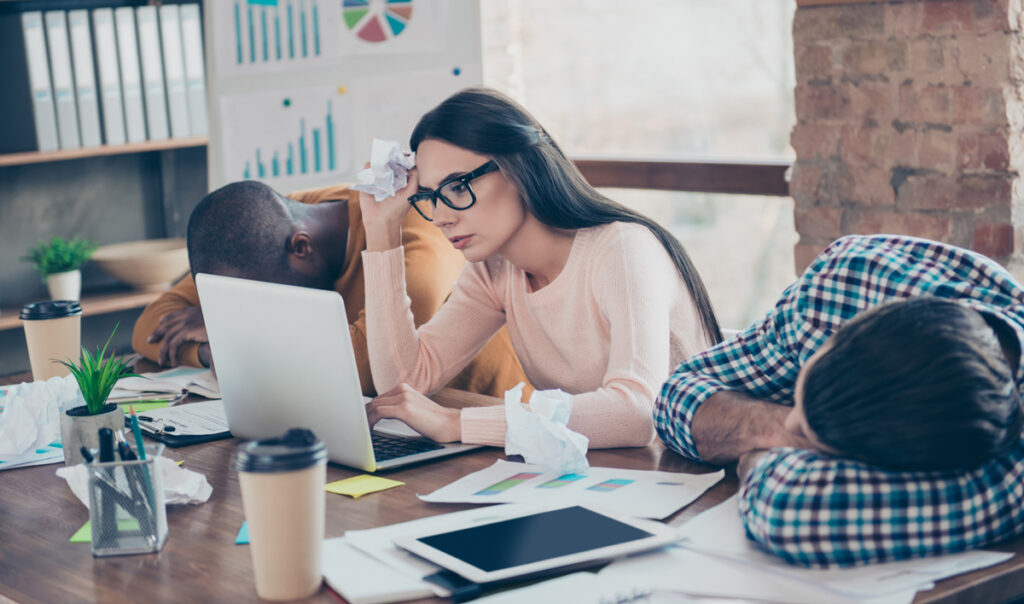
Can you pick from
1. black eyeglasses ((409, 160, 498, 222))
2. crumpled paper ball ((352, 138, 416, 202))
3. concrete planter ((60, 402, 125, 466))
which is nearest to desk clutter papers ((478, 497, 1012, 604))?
concrete planter ((60, 402, 125, 466))

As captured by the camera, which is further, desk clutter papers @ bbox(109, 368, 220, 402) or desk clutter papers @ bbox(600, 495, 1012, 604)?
desk clutter papers @ bbox(109, 368, 220, 402)

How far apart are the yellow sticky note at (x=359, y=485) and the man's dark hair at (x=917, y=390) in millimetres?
558

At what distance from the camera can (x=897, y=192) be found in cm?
250

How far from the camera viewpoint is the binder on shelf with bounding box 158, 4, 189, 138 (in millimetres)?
3318

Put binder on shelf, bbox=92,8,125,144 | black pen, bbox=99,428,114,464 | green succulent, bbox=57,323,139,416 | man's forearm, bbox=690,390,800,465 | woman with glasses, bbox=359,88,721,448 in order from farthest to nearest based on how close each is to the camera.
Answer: binder on shelf, bbox=92,8,125,144 < woman with glasses, bbox=359,88,721,448 < green succulent, bbox=57,323,139,416 < man's forearm, bbox=690,390,800,465 < black pen, bbox=99,428,114,464

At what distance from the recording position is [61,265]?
3.28m

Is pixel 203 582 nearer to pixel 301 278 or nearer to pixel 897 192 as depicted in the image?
pixel 301 278

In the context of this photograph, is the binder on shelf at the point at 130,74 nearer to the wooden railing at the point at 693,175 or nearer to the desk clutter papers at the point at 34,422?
the wooden railing at the point at 693,175

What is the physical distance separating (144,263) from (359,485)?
2225 millimetres

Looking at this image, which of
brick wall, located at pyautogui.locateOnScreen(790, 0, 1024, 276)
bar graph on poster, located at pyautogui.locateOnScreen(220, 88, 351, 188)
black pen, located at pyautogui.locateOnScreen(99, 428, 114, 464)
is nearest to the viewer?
black pen, located at pyautogui.locateOnScreen(99, 428, 114, 464)

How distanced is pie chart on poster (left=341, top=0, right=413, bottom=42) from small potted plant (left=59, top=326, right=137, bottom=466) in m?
1.91

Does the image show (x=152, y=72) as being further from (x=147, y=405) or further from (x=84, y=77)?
(x=147, y=405)

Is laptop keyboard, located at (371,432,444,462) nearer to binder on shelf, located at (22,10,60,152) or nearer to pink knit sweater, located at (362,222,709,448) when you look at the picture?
pink knit sweater, located at (362,222,709,448)

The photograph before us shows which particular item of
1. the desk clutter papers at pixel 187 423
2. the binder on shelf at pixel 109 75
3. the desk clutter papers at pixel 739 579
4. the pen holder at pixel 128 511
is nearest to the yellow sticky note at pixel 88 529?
the pen holder at pixel 128 511
